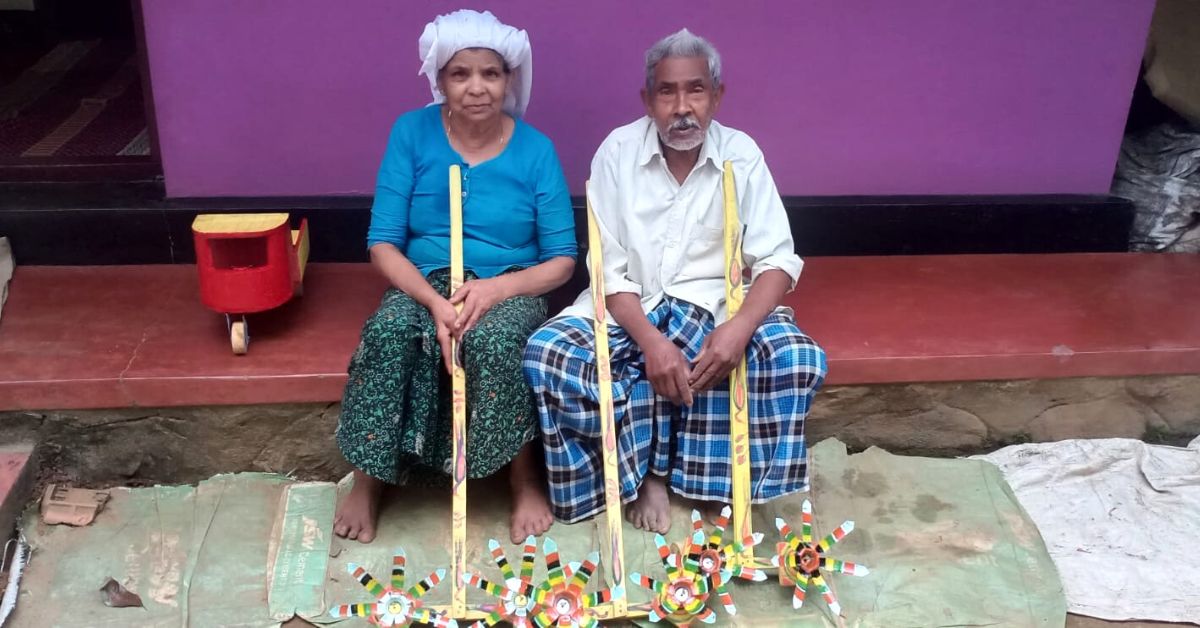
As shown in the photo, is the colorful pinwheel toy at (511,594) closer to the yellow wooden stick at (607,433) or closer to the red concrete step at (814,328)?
the yellow wooden stick at (607,433)

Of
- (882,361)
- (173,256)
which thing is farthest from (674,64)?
(173,256)

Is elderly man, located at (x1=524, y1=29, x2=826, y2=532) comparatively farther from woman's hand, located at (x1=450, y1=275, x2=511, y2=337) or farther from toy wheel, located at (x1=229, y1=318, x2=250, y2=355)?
toy wheel, located at (x1=229, y1=318, x2=250, y2=355)

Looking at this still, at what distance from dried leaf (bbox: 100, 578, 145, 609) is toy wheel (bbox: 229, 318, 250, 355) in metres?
0.68

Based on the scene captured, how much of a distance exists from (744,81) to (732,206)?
952 mm

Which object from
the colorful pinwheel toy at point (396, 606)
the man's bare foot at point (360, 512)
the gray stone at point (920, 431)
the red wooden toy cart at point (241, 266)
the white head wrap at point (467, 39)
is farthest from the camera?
the gray stone at point (920, 431)

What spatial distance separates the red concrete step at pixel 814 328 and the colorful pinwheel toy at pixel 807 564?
0.66m

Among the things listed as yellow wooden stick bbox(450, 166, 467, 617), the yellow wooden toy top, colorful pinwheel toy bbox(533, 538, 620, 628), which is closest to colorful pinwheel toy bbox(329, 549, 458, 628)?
yellow wooden stick bbox(450, 166, 467, 617)

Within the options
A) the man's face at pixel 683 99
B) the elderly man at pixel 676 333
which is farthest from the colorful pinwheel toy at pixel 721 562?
the man's face at pixel 683 99

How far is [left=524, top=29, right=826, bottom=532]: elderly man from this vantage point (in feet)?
8.20

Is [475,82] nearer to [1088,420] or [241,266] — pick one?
[241,266]

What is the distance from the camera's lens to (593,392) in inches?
98.2

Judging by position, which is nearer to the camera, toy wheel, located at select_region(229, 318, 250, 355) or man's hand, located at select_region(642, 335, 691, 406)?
man's hand, located at select_region(642, 335, 691, 406)

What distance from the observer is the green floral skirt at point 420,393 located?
246 centimetres

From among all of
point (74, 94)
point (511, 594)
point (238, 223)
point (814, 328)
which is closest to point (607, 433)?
point (511, 594)
